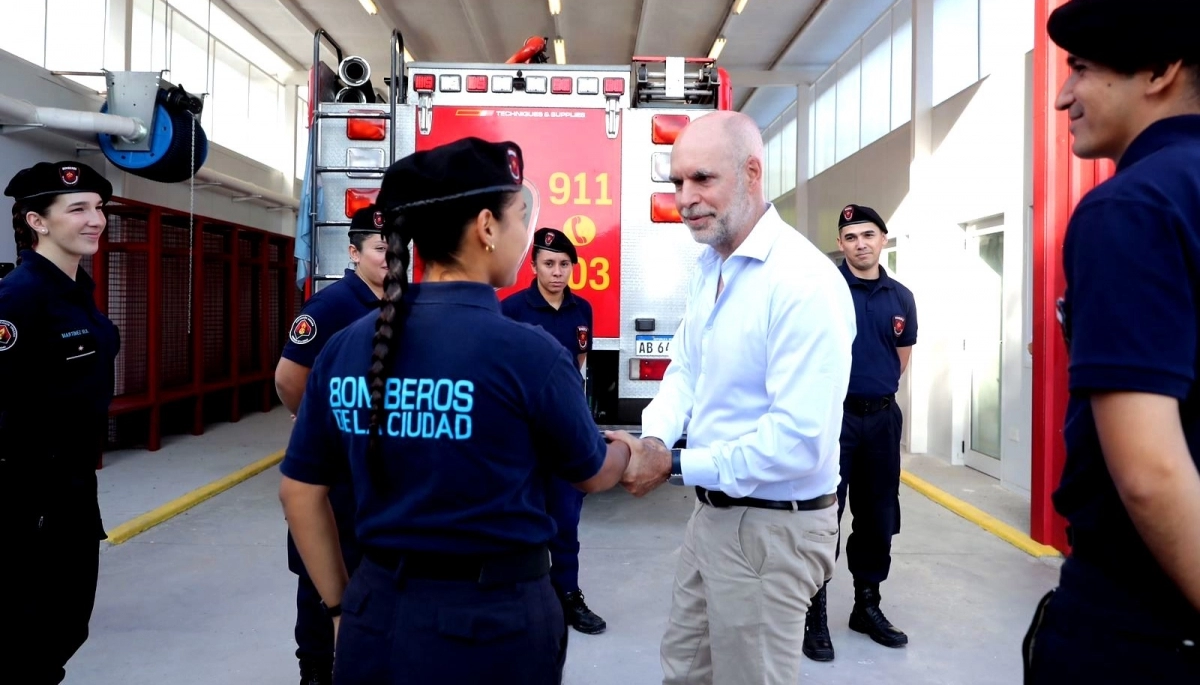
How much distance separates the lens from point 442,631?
5.08ft

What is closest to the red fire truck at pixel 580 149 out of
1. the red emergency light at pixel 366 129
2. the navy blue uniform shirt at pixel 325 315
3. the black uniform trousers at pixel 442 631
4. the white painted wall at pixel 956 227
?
the red emergency light at pixel 366 129

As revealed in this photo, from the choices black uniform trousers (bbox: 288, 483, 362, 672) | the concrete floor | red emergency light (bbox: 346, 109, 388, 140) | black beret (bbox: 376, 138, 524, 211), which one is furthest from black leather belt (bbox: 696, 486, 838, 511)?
red emergency light (bbox: 346, 109, 388, 140)

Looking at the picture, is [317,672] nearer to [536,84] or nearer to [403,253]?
[403,253]

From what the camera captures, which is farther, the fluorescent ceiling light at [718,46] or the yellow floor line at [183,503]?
the fluorescent ceiling light at [718,46]

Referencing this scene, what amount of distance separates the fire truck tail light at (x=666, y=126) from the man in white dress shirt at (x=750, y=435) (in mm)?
3660

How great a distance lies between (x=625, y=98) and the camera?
599 centimetres

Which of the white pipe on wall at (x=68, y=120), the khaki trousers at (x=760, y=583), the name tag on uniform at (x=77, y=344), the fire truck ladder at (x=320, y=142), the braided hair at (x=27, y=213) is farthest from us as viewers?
the white pipe on wall at (x=68, y=120)

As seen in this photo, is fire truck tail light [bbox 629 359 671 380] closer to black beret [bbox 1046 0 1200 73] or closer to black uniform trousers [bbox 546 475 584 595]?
black uniform trousers [bbox 546 475 584 595]

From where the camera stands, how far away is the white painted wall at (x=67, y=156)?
7645mm

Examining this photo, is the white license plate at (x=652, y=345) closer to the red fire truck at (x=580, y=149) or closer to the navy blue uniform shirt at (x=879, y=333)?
the red fire truck at (x=580, y=149)

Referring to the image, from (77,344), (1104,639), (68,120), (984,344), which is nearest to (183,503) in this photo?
(68,120)

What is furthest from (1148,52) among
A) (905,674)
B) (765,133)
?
(765,133)

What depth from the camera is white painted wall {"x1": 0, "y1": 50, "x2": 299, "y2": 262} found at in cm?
764

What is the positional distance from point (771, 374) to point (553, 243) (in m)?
3.23
